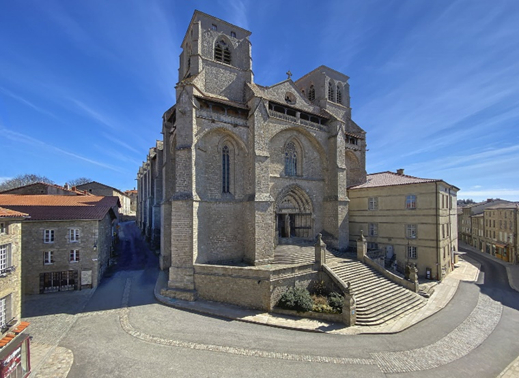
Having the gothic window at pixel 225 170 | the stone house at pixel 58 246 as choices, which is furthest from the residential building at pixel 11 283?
the gothic window at pixel 225 170

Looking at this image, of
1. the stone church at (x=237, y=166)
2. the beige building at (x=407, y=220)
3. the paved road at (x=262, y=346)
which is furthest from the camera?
the beige building at (x=407, y=220)

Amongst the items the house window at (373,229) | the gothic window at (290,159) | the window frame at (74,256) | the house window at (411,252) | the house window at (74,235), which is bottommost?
the house window at (411,252)

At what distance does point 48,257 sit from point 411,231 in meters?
27.7

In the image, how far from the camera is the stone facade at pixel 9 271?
9.90 meters

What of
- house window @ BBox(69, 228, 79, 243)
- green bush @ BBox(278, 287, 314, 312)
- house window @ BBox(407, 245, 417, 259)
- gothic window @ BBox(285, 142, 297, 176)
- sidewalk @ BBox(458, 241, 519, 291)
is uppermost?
gothic window @ BBox(285, 142, 297, 176)

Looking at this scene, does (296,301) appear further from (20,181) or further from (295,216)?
(20,181)

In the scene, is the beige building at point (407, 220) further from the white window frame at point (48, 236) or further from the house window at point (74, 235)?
the white window frame at point (48, 236)

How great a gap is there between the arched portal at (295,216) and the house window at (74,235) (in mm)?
14839

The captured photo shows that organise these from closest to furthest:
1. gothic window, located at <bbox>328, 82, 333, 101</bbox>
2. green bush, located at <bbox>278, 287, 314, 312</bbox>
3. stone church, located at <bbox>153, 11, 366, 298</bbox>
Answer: green bush, located at <bbox>278, 287, 314, 312</bbox>
stone church, located at <bbox>153, 11, 366, 298</bbox>
gothic window, located at <bbox>328, 82, 333, 101</bbox>

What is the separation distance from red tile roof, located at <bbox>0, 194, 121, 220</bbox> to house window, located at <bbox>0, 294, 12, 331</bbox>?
6.65 metres

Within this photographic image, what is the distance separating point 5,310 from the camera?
10.2 m

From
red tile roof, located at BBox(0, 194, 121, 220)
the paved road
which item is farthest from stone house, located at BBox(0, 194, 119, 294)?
the paved road

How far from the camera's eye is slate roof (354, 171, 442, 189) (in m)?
22.1

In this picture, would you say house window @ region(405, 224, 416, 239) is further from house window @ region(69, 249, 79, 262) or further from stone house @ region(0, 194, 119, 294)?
house window @ region(69, 249, 79, 262)
